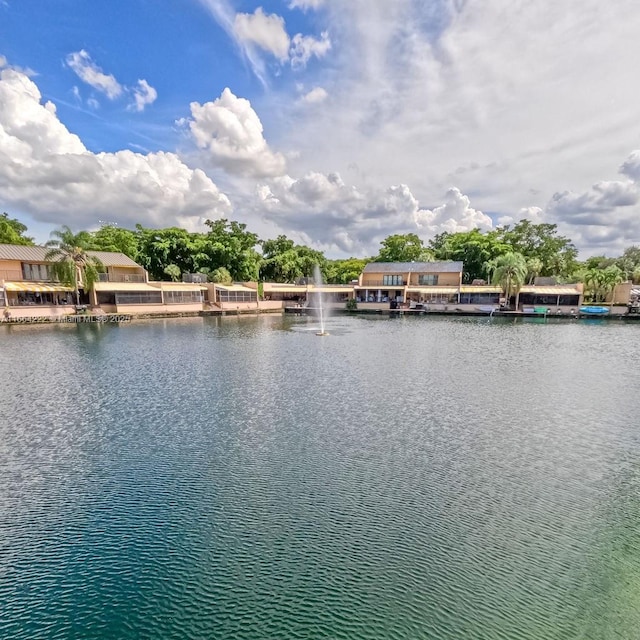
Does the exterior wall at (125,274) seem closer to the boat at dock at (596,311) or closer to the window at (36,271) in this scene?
the window at (36,271)

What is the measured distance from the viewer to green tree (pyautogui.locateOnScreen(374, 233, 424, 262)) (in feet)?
228

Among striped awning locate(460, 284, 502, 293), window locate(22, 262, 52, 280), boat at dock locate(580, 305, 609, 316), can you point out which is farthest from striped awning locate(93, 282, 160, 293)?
boat at dock locate(580, 305, 609, 316)

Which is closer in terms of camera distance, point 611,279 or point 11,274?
point 11,274

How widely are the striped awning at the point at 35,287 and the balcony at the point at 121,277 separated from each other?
4.58m

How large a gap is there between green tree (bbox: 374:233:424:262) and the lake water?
53.5m

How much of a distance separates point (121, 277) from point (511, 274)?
53.1 meters

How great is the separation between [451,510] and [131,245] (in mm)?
61704

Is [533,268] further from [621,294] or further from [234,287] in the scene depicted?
[234,287]

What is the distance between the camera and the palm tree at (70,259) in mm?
42219

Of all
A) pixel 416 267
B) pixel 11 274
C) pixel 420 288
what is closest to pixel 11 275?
pixel 11 274

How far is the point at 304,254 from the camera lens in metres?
72.0

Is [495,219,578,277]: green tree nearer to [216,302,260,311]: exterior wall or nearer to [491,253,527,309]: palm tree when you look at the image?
[491,253,527,309]: palm tree

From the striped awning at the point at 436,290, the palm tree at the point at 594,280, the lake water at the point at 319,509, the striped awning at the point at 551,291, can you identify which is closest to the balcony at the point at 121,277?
the lake water at the point at 319,509

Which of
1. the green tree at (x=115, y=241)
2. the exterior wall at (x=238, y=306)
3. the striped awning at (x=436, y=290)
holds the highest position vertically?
the green tree at (x=115, y=241)
